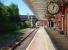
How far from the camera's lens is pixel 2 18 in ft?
112

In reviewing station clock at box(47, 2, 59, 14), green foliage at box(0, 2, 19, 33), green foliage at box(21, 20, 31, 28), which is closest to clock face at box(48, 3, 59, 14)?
station clock at box(47, 2, 59, 14)

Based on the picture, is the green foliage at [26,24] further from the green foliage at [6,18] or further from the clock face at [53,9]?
the clock face at [53,9]

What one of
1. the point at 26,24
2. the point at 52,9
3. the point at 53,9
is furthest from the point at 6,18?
the point at 26,24

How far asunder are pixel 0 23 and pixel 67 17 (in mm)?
8244

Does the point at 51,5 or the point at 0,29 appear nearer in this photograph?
the point at 51,5

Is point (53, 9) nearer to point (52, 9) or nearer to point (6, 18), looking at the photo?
point (52, 9)

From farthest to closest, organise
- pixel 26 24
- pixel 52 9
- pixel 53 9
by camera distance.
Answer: pixel 26 24, pixel 53 9, pixel 52 9

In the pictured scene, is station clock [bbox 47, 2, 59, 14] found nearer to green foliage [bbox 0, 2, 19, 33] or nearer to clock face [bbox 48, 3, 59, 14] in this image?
clock face [bbox 48, 3, 59, 14]

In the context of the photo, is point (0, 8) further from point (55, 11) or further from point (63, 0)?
point (55, 11)

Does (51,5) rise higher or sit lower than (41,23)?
higher

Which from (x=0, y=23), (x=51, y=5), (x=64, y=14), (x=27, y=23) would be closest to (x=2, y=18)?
(x=0, y=23)

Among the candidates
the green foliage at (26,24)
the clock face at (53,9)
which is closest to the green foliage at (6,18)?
the clock face at (53,9)

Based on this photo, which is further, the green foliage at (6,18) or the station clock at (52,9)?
the green foliage at (6,18)

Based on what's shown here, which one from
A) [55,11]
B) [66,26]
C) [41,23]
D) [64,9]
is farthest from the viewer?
[41,23]
